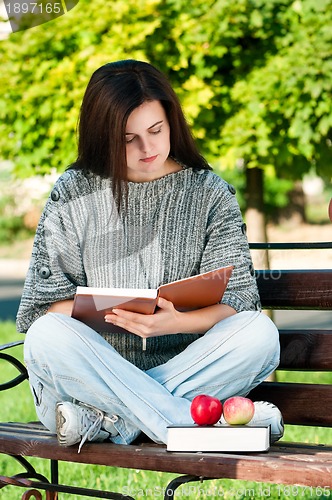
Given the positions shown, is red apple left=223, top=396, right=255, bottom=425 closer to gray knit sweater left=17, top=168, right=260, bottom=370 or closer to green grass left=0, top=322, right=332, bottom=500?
gray knit sweater left=17, top=168, right=260, bottom=370

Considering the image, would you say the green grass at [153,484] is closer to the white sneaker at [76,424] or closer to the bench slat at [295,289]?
the bench slat at [295,289]

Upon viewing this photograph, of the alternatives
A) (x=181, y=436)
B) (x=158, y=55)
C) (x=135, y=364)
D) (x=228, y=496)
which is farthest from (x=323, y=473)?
(x=158, y=55)

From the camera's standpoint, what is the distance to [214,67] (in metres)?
6.08

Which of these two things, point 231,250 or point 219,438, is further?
point 231,250

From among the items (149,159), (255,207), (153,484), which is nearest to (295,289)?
(149,159)

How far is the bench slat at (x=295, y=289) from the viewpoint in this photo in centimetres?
348

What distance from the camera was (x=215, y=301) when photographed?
10.2ft

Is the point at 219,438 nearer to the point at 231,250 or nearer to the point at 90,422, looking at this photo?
the point at 90,422

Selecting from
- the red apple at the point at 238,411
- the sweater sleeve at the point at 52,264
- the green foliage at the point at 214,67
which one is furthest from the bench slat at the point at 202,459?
the green foliage at the point at 214,67

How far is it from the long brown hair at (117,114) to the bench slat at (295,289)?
485mm

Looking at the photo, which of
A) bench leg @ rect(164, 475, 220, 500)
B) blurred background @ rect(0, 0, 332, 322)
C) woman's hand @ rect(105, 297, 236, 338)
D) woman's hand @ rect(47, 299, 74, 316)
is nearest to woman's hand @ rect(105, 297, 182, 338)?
woman's hand @ rect(105, 297, 236, 338)

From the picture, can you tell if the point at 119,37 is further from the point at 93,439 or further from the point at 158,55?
the point at 93,439

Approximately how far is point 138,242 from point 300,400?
27.3 inches

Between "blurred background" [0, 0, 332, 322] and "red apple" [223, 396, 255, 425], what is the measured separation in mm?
2663
